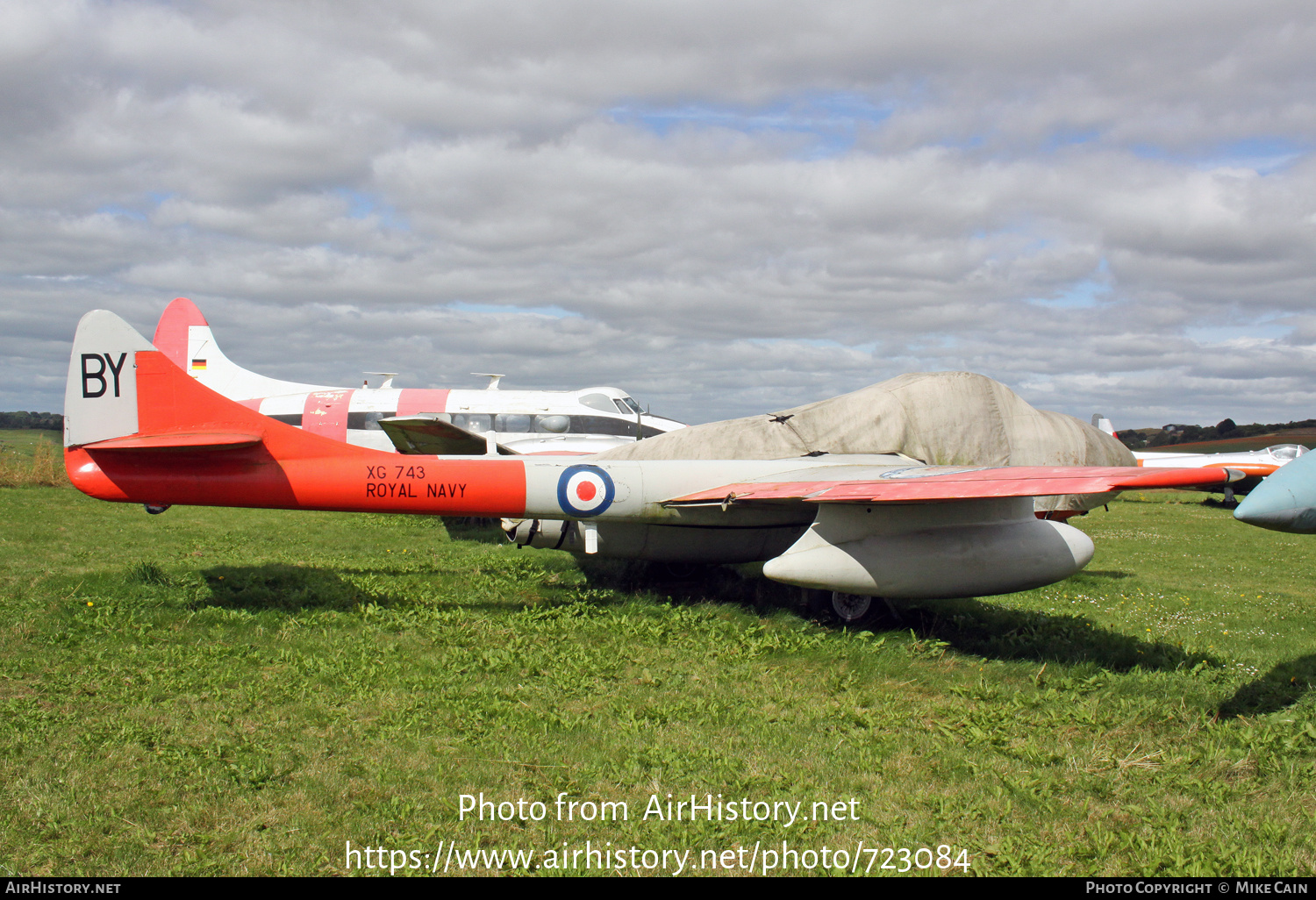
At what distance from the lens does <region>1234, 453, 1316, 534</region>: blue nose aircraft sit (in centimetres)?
457

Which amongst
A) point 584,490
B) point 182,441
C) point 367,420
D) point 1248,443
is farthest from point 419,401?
point 1248,443

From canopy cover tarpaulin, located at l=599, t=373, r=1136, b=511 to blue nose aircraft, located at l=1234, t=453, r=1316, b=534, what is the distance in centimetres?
492

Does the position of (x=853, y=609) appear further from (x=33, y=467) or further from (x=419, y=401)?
(x=33, y=467)

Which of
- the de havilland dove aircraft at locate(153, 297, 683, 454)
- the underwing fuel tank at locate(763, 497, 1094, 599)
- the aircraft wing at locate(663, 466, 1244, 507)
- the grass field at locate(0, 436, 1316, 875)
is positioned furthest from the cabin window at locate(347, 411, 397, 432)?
the underwing fuel tank at locate(763, 497, 1094, 599)

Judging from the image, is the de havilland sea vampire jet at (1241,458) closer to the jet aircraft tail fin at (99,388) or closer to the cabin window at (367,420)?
the cabin window at (367,420)

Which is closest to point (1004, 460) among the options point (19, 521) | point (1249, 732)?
point (1249, 732)

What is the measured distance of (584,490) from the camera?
8.36m

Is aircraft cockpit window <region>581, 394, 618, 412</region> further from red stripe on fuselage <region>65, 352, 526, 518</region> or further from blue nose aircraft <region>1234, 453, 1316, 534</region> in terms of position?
blue nose aircraft <region>1234, 453, 1316, 534</region>

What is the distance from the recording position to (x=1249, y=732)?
5.21 metres

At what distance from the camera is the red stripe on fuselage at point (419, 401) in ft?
56.4

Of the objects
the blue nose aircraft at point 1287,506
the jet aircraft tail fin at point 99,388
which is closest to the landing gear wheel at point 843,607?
the blue nose aircraft at point 1287,506

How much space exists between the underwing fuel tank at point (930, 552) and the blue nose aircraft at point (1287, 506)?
2.92m

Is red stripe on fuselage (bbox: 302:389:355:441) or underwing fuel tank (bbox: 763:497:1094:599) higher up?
red stripe on fuselage (bbox: 302:389:355:441)
